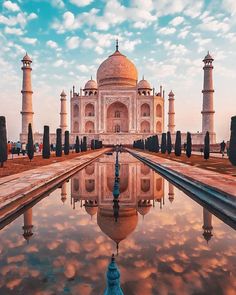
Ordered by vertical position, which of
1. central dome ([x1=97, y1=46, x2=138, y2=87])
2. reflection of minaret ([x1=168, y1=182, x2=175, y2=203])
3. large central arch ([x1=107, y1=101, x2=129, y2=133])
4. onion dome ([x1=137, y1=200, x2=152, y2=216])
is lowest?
reflection of minaret ([x1=168, y1=182, x2=175, y2=203])

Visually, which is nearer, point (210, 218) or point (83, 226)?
point (83, 226)

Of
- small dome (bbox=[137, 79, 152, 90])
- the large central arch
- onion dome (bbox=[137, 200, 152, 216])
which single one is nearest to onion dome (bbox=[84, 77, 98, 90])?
the large central arch

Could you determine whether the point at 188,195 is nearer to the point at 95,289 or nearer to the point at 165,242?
the point at 165,242

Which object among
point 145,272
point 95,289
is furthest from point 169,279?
point 95,289

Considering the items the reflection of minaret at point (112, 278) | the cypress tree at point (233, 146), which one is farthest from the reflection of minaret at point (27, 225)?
the cypress tree at point (233, 146)

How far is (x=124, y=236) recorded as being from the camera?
3.35 metres

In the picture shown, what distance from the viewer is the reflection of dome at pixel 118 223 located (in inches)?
134

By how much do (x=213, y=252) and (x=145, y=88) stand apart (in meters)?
47.9

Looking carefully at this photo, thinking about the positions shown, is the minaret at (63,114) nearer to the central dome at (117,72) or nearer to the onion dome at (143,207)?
the central dome at (117,72)

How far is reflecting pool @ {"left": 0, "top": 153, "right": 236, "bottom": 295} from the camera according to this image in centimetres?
221

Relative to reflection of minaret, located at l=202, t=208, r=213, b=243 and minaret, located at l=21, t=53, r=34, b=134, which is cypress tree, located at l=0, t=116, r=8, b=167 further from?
minaret, located at l=21, t=53, r=34, b=134

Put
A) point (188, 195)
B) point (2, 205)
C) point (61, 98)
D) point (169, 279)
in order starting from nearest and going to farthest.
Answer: point (169, 279) → point (2, 205) → point (188, 195) → point (61, 98)

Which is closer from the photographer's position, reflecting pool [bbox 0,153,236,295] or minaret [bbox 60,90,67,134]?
reflecting pool [bbox 0,153,236,295]

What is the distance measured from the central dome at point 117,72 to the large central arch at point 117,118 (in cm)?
387
